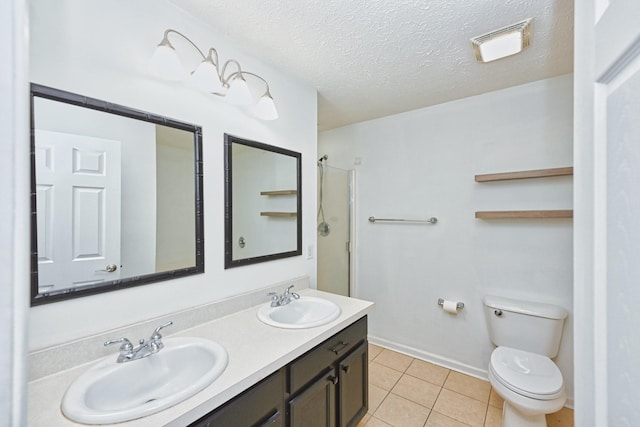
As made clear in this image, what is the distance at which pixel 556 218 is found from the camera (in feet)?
6.14

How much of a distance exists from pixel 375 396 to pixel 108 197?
2153 mm

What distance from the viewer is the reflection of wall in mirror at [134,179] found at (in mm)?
1078

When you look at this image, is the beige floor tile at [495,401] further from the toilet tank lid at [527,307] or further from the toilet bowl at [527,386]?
the toilet tank lid at [527,307]

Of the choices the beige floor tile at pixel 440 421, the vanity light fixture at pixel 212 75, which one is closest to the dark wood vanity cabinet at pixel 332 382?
the beige floor tile at pixel 440 421

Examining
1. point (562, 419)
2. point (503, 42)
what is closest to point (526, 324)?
point (562, 419)

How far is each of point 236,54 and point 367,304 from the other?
1.68 m

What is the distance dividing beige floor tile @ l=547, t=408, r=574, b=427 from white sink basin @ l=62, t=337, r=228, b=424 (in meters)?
2.21

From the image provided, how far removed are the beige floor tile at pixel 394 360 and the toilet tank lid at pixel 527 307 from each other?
924 millimetres

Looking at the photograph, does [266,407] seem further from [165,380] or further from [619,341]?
[619,341]

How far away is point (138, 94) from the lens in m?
1.18

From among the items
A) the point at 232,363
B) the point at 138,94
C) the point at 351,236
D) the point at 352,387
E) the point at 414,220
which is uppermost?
the point at 138,94

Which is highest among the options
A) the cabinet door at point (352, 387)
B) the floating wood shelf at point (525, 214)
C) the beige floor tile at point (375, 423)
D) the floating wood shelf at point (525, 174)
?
the floating wood shelf at point (525, 174)

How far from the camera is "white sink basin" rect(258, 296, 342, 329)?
5.07ft

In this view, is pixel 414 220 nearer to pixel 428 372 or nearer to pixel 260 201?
pixel 428 372
